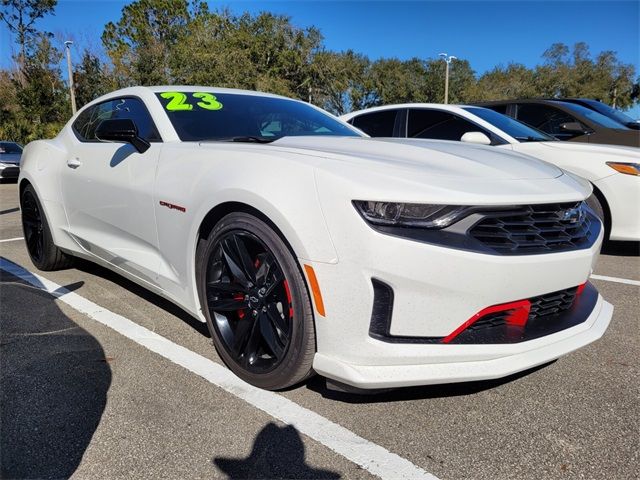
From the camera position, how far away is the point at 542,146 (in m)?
5.04

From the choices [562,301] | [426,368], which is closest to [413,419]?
[426,368]

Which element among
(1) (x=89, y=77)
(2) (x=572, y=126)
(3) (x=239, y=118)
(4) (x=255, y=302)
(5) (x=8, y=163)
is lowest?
(5) (x=8, y=163)

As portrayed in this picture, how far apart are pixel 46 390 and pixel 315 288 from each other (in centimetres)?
141

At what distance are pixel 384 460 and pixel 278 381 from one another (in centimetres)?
58

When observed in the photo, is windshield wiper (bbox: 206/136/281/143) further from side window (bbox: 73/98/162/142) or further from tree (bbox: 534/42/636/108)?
tree (bbox: 534/42/636/108)

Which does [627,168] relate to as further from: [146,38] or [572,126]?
[146,38]

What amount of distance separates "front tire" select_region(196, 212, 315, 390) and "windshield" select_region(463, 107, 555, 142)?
388 centimetres

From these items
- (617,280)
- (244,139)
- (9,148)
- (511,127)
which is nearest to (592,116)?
(511,127)

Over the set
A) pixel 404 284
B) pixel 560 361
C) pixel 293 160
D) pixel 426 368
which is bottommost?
pixel 560 361

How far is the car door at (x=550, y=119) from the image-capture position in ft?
19.6

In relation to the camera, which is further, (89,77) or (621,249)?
(89,77)

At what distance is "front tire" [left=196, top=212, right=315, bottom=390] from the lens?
80.3 inches

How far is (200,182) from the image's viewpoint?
2426 mm

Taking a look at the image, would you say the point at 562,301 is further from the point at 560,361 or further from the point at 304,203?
the point at 304,203
